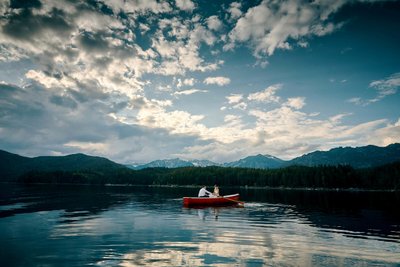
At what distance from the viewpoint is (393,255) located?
63.0 feet

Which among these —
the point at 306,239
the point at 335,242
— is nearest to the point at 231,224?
the point at 306,239

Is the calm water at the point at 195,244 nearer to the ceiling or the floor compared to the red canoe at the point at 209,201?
nearer to the floor

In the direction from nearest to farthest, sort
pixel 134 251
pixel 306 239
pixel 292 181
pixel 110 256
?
1. pixel 110 256
2. pixel 134 251
3. pixel 306 239
4. pixel 292 181

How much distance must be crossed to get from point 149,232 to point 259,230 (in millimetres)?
11620

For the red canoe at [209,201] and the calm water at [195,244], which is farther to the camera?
the red canoe at [209,201]

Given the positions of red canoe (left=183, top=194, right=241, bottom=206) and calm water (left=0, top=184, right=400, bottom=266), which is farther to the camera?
red canoe (left=183, top=194, right=241, bottom=206)

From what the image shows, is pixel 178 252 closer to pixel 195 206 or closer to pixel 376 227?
pixel 376 227

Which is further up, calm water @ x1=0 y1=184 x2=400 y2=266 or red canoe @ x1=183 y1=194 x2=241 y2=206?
red canoe @ x1=183 y1=194 x2=241 y2=206

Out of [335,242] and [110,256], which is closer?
[110,256]

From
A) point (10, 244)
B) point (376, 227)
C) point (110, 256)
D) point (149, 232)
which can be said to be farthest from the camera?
point (376, 227)

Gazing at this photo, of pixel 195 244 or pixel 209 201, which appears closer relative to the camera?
pixel 195 244

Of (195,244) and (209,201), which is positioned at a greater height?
(209,201)

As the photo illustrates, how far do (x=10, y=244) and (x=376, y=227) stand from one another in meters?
37.4

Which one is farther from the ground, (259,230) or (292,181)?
(292,181)
